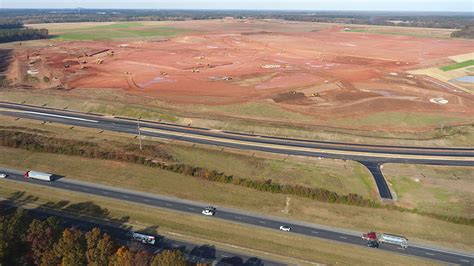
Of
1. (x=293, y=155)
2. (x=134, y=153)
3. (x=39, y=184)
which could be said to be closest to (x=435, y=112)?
(x=293, y=155)

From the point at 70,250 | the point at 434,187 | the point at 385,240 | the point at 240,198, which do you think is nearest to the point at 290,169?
the point at 240,198

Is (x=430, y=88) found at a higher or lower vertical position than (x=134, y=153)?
higher

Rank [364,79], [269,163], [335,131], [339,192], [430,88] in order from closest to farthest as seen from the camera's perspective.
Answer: [339,192] → [269,163] → [335,131] → [430,88] → [364,79]

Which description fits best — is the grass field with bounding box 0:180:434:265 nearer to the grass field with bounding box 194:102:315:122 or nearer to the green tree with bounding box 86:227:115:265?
the green tree with bounding box 86:227:115:265

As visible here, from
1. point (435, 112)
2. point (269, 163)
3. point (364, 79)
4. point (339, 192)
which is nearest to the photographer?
point (339, 192)

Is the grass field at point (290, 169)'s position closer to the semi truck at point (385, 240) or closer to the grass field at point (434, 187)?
the grass field at point (434, 187)

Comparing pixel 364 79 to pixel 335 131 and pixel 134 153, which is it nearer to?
Answer: pixel 335 131

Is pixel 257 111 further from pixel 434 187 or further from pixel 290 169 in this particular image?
pixel 434 187

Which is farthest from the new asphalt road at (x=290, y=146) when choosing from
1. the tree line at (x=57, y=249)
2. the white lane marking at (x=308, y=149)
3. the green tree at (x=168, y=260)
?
the tree line at (x=57, y=249)
